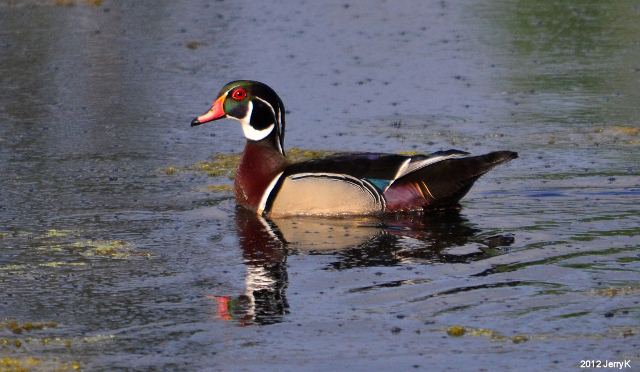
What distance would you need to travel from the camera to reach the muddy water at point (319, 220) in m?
7.62

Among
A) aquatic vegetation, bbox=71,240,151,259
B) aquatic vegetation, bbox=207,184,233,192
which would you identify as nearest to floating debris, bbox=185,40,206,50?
aquatic vegetation, bbox=207,184,233,192

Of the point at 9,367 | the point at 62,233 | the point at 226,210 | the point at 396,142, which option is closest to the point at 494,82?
the point at 396,142

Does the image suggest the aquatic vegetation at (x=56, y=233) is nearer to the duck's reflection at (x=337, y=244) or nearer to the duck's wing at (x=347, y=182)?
the duck's reflection at (x=337, y=244)

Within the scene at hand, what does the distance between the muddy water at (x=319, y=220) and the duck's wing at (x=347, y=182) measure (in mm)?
205

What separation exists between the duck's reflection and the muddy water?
29 mm

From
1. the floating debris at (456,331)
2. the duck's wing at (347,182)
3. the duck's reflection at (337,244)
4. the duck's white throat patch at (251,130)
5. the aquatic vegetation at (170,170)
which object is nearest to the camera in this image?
the floating debris at (456,331)

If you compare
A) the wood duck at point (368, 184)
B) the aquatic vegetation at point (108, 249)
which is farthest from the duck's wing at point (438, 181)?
the aquatic vegetation at point (108, 249)

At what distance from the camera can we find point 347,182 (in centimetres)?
1077

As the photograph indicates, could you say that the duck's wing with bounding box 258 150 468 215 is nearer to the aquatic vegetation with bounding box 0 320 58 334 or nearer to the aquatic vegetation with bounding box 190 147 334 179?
the aquatic vegetation with bounding box 190 147 334 179

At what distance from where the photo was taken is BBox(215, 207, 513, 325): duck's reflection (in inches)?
330

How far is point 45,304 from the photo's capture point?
8.32m

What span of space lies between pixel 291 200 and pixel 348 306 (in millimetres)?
2708

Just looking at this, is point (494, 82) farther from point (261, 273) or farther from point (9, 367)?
point (9, 367)

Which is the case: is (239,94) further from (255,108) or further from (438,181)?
(438,181)
